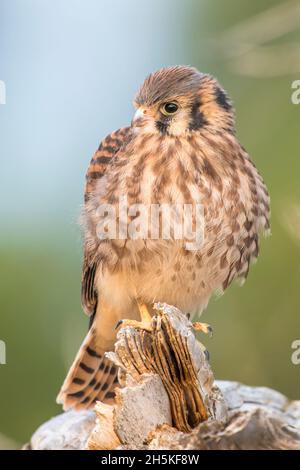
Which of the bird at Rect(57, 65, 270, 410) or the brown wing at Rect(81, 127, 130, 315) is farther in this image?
the brown wing at Rect(81, 127, 130, 315)

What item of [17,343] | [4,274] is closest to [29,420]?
[17,343]

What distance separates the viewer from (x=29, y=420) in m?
4.04

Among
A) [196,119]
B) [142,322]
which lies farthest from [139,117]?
[142,322]

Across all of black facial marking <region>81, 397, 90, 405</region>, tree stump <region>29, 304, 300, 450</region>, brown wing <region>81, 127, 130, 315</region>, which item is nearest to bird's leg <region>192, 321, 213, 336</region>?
tree stump <region>29, 304, 300, 450</region>

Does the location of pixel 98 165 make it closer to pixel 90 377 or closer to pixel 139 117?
pixel 139 117

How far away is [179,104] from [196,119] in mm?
111

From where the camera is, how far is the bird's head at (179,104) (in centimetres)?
314

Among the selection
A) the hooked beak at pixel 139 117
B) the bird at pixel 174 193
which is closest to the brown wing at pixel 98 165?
the bird at pixel 174 193

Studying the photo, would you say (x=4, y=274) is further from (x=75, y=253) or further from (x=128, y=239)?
(x=128, y=239)

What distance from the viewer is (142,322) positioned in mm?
3131

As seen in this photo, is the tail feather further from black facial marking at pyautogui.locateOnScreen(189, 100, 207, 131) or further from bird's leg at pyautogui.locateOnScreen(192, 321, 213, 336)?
black facial marking at pyautogui.locateOnScreen(189, 100, 207, 131)

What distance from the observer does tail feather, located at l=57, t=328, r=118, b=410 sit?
143 inches

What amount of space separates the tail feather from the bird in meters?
0.31

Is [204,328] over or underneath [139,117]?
underneath
